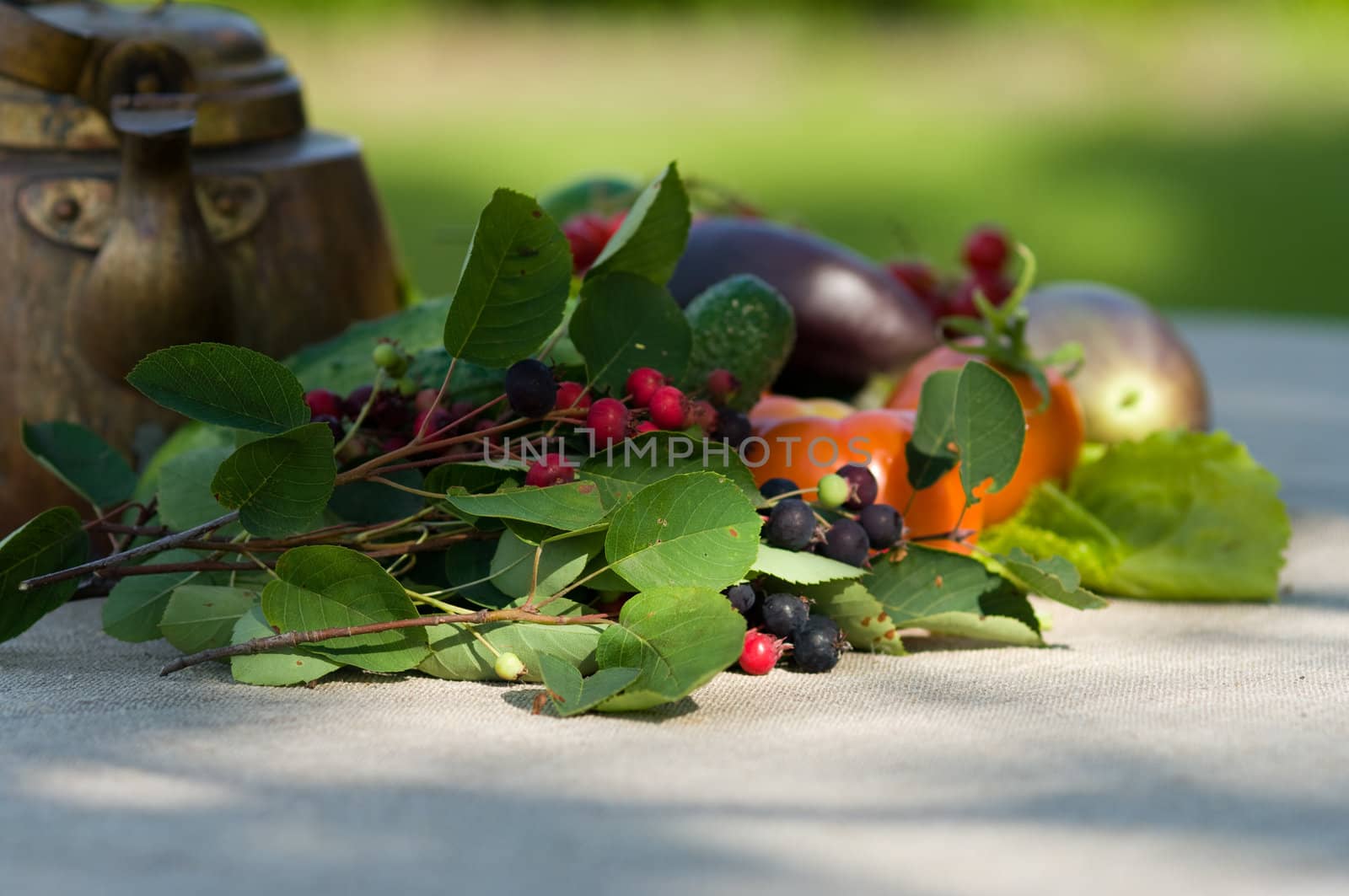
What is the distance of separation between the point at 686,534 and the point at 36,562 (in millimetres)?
382

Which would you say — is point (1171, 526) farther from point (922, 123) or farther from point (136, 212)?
point (922, 123)

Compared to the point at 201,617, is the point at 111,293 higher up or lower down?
higher up

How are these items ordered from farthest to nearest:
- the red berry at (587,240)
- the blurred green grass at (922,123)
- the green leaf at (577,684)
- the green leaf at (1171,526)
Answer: the blurred green grass at (922,123), the red berry at (587,240), the green leaf at (1171,526), the green leaf at (577,684)

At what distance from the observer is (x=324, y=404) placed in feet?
3.05

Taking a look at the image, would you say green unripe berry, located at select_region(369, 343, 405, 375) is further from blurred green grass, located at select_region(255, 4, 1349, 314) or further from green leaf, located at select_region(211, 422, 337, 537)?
blurred green grass, located at select_region(255, 4, 1349, 314)

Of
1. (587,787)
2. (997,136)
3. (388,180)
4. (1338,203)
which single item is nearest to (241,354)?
(587,787)

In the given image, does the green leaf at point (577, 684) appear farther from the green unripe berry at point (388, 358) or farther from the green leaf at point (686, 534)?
the green unripe berry at point (388, 358)

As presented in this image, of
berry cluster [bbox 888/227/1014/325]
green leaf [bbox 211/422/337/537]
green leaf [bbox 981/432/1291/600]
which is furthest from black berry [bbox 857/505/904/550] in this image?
berry cluster [bbox 888/227/1014/325]

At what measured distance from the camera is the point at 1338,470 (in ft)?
4.78

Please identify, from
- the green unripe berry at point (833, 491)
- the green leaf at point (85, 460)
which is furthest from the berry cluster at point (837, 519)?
the green leaf at point (85, 460)

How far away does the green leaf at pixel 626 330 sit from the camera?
35.7 inches

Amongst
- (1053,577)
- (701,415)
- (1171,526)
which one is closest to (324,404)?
(701,415)

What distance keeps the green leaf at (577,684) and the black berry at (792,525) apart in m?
0.15

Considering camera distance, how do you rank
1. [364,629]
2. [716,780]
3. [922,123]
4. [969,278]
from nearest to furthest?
[716,780]
[364,629]
[969,278]
[922,123]
